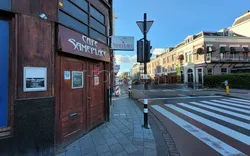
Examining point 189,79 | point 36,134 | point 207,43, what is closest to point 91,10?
point 36,134

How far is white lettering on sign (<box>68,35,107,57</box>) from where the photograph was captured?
3.64 metres

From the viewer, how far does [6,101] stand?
8.53 feet

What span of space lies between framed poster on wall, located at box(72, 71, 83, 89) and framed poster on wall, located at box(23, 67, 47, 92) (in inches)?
36.9

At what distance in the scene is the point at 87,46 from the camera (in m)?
4.13

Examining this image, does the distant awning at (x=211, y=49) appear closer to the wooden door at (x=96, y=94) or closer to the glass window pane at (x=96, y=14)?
the glass window pane at (x=96, y=14)

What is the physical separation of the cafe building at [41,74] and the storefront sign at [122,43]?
198 centimetres

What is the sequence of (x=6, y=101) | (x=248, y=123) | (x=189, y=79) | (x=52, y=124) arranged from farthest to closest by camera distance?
(x=189, y=79)
(x=248, y=123)
(x=52, y=124)
(x=6, y=101)

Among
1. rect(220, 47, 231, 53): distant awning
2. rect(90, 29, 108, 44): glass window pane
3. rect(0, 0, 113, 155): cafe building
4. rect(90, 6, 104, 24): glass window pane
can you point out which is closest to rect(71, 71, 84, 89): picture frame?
rect(0, 0, 113, 155): cafe building

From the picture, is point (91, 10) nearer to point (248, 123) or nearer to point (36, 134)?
point (36, 134)

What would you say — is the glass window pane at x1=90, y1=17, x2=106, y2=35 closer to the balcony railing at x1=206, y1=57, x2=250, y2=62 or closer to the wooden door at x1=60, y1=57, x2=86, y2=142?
the wooden door at x1=60, y1=57, x2=86, y2=142

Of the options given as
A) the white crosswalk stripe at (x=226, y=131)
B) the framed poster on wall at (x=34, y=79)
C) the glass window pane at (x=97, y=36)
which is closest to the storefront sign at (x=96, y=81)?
the glass window pane at (x=97, y=36)

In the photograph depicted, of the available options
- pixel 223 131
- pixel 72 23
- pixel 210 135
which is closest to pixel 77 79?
pixel 72 23

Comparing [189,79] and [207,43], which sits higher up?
[207,43]

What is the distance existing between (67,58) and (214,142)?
459 cm
